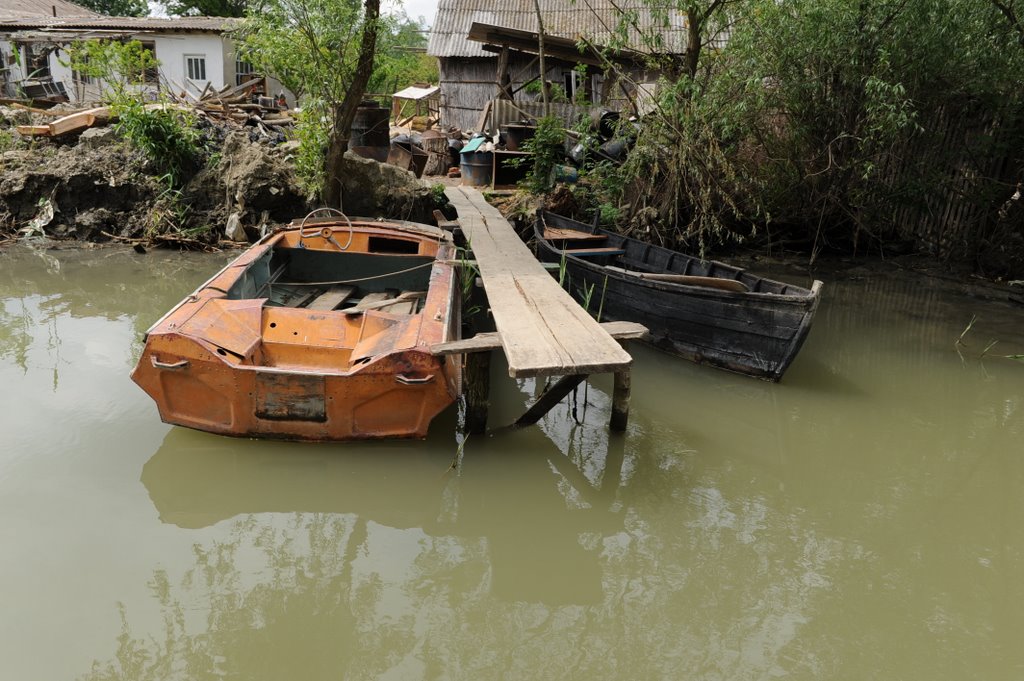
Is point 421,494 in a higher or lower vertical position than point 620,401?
lower

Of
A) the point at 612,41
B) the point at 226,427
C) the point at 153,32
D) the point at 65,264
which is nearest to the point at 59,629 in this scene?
the point at 226,427

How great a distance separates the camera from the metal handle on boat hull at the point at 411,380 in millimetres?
Answer: 4520

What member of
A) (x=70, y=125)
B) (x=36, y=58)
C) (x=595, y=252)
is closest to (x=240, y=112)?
(x=70, y=125)

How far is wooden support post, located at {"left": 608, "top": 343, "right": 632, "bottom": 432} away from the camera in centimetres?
512

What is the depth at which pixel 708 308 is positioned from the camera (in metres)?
6.68

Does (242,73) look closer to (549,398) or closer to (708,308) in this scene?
(708,308)

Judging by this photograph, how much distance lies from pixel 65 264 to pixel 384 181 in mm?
4319

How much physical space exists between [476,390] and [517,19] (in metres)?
15.4

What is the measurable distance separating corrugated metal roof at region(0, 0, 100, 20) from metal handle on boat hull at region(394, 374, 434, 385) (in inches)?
895

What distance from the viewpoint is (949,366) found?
23.5 feet

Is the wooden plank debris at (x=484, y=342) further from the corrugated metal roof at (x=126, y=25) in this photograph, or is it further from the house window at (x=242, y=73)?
the house window at (x=242, y=73)

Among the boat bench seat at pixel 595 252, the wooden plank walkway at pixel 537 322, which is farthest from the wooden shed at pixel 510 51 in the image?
the wooden plank walkway at pixel 537 322

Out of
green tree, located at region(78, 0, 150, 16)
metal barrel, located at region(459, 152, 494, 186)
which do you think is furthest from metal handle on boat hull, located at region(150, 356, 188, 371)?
green tree, located at region(78, 0, 150, 16)

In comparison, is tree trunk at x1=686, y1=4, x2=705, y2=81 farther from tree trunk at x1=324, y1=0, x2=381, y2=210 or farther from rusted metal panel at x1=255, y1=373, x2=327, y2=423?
rusted metal panel at x1=255, y1=373, x2=327, y2=423
